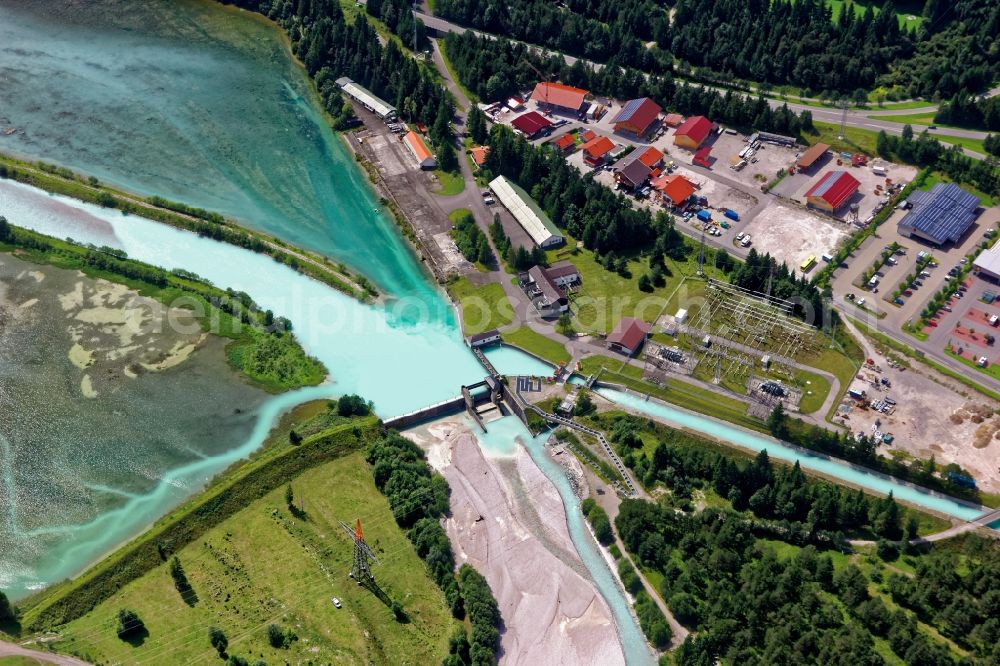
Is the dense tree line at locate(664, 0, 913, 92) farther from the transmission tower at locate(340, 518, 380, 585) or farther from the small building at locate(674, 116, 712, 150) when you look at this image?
the transmission tower at locate(340, 518, 380, 585)

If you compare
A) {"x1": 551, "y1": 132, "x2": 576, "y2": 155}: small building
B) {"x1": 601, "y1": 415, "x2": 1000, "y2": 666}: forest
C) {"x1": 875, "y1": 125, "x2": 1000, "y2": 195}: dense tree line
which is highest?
{"x1": 875, "y1": 125, "x2": 1000, "y2": 195}: dense tree line

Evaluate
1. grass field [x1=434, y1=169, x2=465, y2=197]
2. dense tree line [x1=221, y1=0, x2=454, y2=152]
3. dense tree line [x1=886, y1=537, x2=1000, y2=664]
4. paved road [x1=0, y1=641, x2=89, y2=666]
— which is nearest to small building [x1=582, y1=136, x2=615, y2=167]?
grass field [x1=434, y1=169, x2=465, y2=197]

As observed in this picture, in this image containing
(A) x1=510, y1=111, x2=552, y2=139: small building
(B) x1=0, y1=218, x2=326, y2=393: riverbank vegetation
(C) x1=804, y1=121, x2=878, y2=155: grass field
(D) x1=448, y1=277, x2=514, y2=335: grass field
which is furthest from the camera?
(A) x1=510, y1=111, x2=552, y2=139: small building

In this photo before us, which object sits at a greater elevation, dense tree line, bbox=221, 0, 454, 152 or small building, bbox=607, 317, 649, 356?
dense tree line, bbox=221, 0, 454, 152

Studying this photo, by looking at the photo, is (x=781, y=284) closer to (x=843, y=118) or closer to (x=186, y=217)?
(x=843, y=118)

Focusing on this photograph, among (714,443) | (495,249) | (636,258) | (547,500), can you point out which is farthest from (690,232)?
(547,500)

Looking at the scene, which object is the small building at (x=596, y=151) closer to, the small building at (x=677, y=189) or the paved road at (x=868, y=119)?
the small building at (x=677, y=189)

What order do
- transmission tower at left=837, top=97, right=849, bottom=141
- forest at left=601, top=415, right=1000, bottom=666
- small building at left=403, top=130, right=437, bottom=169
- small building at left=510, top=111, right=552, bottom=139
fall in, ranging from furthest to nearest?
1. small building at left=510, top=111, right=552, bottom=139
2. transmission tower at left=837, top=97, right=849, bottom=141
3. small building at left=403, top=130, right=437, bottom=169
4. forest at left=601, top=415, right=1000, bottom=666

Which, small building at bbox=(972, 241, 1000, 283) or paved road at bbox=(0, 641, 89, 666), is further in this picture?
small building at bbox=(972, 241, 1000, 283)
